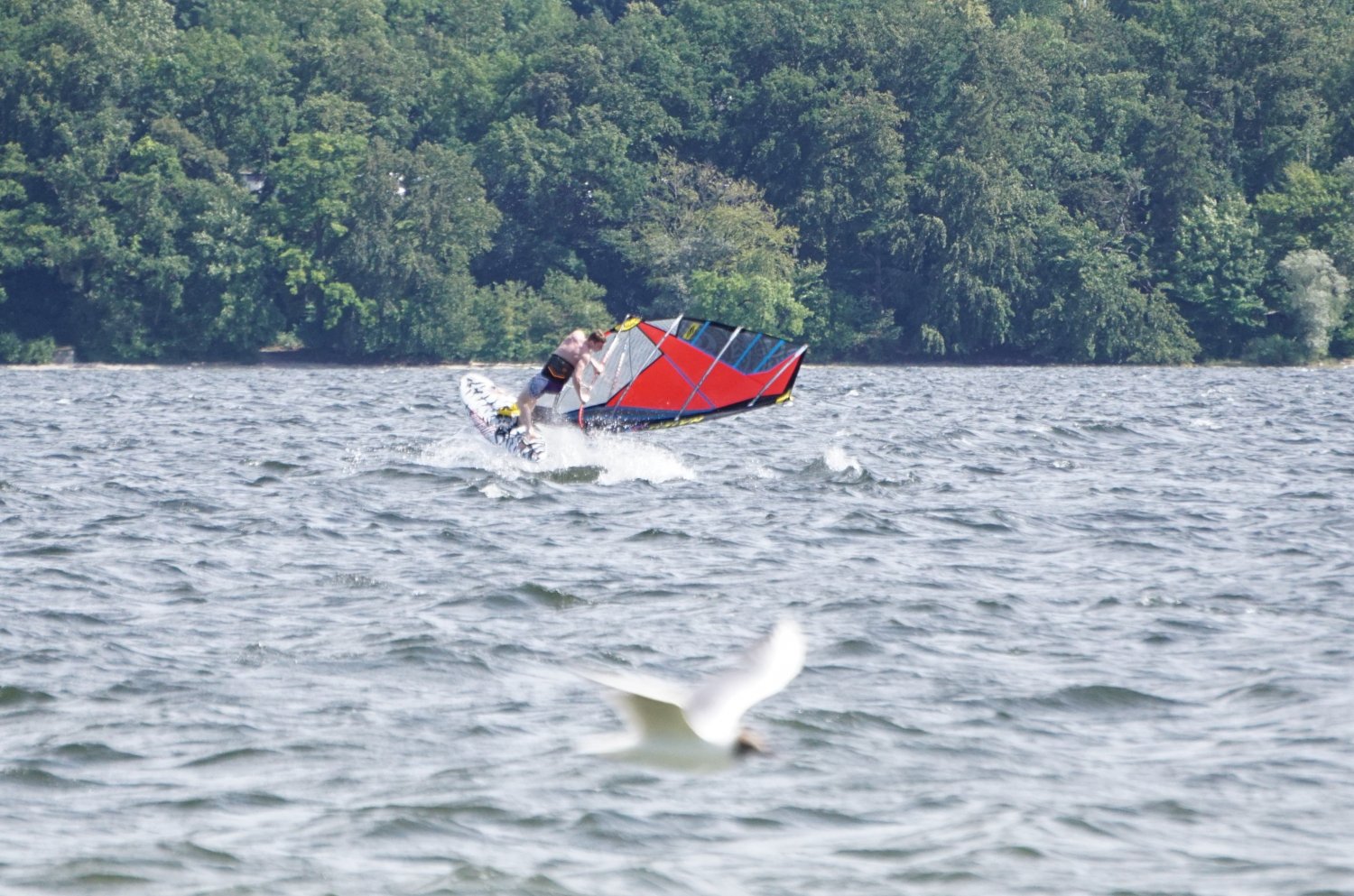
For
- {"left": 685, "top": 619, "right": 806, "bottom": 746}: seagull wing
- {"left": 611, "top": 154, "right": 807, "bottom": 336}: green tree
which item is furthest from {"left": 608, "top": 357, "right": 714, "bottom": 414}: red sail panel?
{"left": 611, "top": 154, "right": 807, "bottom": 336}: green tree

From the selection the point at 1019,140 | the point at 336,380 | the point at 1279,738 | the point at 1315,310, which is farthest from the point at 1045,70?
the point at 1279,738

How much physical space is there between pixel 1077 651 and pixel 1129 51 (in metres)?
71.4

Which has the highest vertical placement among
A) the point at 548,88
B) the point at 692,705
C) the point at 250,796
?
the point at 548,88

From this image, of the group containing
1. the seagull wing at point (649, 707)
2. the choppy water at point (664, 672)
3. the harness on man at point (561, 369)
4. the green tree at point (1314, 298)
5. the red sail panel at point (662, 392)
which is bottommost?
the choppy water at point (664, 672)

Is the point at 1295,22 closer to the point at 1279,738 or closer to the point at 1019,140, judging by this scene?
the point at 1019,140

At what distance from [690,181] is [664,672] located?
6348cm

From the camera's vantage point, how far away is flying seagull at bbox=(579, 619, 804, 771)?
5152 millimetres

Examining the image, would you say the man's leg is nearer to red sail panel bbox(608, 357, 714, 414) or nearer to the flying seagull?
red sail panel bbox(608, 357, 714, 414)

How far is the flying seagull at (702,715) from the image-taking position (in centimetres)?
515

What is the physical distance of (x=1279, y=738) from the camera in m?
9.20

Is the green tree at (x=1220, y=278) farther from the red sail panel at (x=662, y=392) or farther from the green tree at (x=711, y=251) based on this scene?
the red sail panel at (x=662, y=392)

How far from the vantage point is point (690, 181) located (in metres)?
72.8

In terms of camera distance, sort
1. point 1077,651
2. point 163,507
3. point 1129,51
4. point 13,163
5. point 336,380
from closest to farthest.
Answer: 1. point 1077,651
2. point 163,507
3. point 336,380
4. point 13,163
5. point 1129,51

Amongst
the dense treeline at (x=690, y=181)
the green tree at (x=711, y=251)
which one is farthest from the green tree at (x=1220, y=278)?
the green tree at (x=711, y=251)
